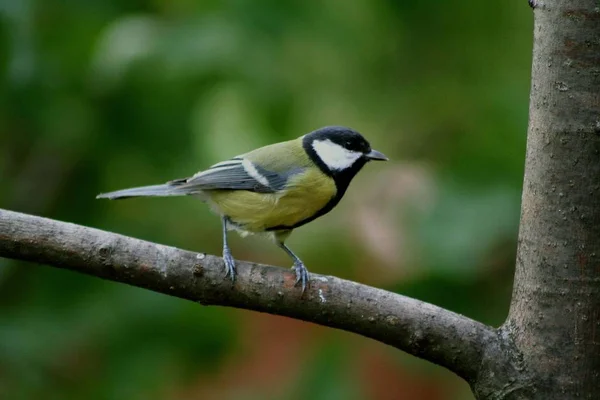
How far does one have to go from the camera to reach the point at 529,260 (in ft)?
5.10

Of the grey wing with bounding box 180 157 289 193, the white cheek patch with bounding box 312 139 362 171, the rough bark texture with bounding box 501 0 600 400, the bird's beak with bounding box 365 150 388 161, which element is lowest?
the grey wing with bounding box 180 157 289 193

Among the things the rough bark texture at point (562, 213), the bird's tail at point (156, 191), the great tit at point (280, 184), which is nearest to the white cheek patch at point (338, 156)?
the great tit at point (280, 184)

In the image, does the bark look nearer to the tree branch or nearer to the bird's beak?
the tree branch

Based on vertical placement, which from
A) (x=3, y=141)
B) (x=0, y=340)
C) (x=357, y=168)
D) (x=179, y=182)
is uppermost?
(x=357, y=168)

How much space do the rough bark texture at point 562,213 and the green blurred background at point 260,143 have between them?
0.65 meters

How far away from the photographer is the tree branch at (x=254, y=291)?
5.16ft

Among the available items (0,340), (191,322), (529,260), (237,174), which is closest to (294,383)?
(191,322)

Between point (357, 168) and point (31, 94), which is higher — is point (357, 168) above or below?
above

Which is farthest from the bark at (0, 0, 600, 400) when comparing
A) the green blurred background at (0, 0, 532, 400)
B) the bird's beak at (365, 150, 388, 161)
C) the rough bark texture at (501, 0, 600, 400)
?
the bird's beak at (365, 150, 388, 161)

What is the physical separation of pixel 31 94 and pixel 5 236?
36.7 inches

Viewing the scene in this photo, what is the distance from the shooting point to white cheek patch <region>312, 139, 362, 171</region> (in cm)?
250

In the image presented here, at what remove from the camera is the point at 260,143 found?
9.05 ft

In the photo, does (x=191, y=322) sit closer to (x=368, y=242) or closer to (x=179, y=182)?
(x=179, y=182)

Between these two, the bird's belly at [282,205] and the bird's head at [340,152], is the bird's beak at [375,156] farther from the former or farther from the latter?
the bird's belly at [282,205]
